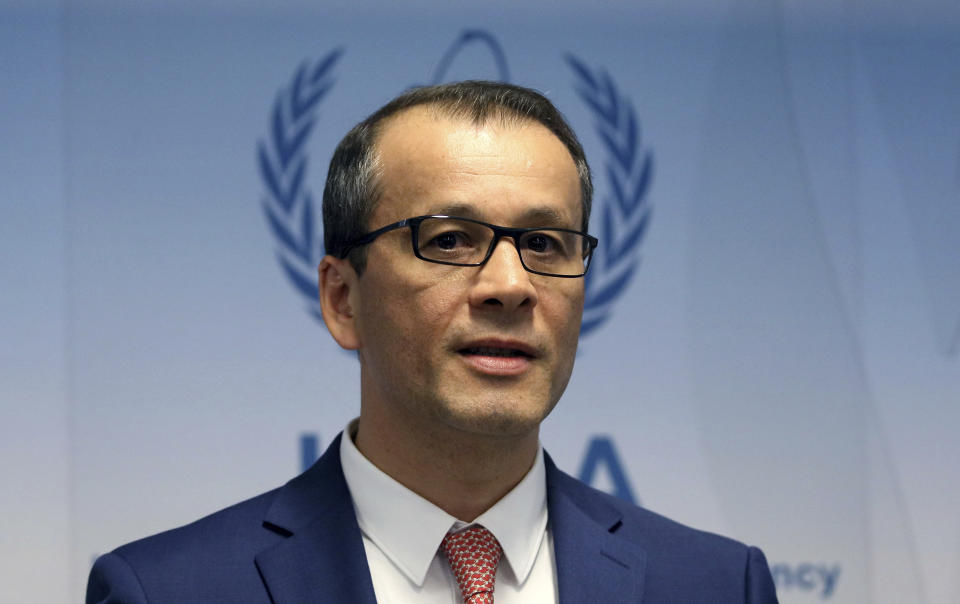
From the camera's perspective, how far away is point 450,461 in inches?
70.8

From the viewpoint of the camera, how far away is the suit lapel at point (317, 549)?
5.59 ft

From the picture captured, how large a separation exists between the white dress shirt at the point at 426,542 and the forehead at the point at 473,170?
1.61 feet

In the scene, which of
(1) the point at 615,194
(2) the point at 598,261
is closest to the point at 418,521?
(2) the point at 598,261

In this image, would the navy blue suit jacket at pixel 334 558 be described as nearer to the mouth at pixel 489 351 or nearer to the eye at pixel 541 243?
the mouth at pixel 489 351

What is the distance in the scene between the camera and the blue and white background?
2.67 metres

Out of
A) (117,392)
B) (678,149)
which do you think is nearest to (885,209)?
(678,149)

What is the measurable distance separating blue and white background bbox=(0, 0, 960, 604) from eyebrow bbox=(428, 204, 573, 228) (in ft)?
3.67

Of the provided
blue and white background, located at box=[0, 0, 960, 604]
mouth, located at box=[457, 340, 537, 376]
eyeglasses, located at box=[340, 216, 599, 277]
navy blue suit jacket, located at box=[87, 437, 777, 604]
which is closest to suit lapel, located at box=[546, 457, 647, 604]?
navy blue suit jacket, located at box=[87, 437, 777, 604]

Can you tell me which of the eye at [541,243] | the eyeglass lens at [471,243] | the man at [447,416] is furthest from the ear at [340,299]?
the eye at [541,243]

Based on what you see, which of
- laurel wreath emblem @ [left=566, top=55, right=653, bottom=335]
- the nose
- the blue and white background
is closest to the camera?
the nose

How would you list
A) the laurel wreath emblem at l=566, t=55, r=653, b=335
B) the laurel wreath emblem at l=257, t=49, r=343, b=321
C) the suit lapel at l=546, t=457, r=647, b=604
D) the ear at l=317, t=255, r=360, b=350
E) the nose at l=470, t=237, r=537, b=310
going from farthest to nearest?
the laurel wreath emblem at l=566, t=55, r=653, b=335 < the laurel wreath emblem at l=257, t=49, r=343, b=321 < the ear at l=317, t=255, r=360, b=350 < the suit lapel at l=546, t=457, r=647, b=604 < the nose at l=470, t=237, r=537, b=310

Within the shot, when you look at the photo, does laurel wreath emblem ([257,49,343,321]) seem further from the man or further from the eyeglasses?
the eyeglasses

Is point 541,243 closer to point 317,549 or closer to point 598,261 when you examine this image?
point 317,549

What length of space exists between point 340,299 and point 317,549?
481 mm
